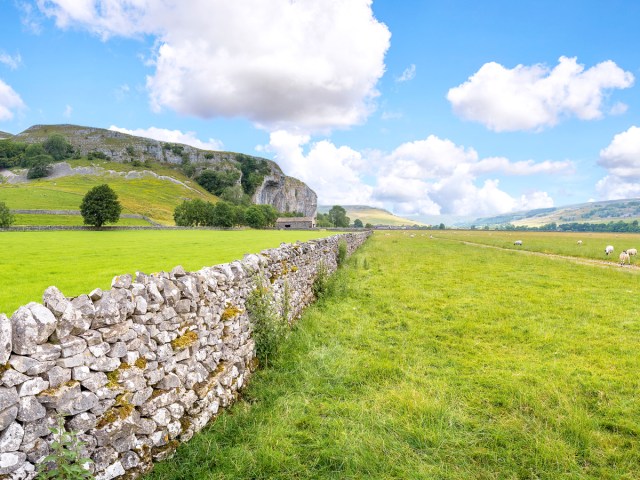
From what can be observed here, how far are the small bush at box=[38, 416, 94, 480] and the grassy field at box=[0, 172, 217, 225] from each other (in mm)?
103586

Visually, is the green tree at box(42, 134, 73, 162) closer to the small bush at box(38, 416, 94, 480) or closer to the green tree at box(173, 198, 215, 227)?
the green tree at box(173, 198, 215, 227)

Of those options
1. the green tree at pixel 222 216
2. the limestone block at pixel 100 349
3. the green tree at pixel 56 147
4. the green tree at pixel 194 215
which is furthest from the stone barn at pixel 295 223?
the green tree at pixel 56 147

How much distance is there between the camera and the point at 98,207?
64.7 meters

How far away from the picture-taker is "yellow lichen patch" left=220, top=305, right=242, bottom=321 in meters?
6.07

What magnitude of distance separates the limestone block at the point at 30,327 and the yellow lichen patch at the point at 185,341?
1.76m

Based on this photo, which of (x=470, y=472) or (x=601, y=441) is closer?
(x=470, y=472)

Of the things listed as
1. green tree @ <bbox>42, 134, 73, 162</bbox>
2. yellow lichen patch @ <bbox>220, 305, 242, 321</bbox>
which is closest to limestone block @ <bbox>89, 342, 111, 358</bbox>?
yellow lichen patch @ <bbox>220, 305, 242, 321</bbox>

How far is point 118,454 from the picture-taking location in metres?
3.74

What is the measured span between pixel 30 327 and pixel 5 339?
0.19 m

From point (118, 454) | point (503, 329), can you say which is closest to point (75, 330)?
point (118, 454)

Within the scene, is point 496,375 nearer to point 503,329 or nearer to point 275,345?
point 503,329

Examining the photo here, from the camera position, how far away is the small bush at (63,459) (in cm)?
294

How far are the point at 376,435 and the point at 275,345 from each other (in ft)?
10.8

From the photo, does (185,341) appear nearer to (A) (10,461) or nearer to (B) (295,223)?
(A) (10,461)
